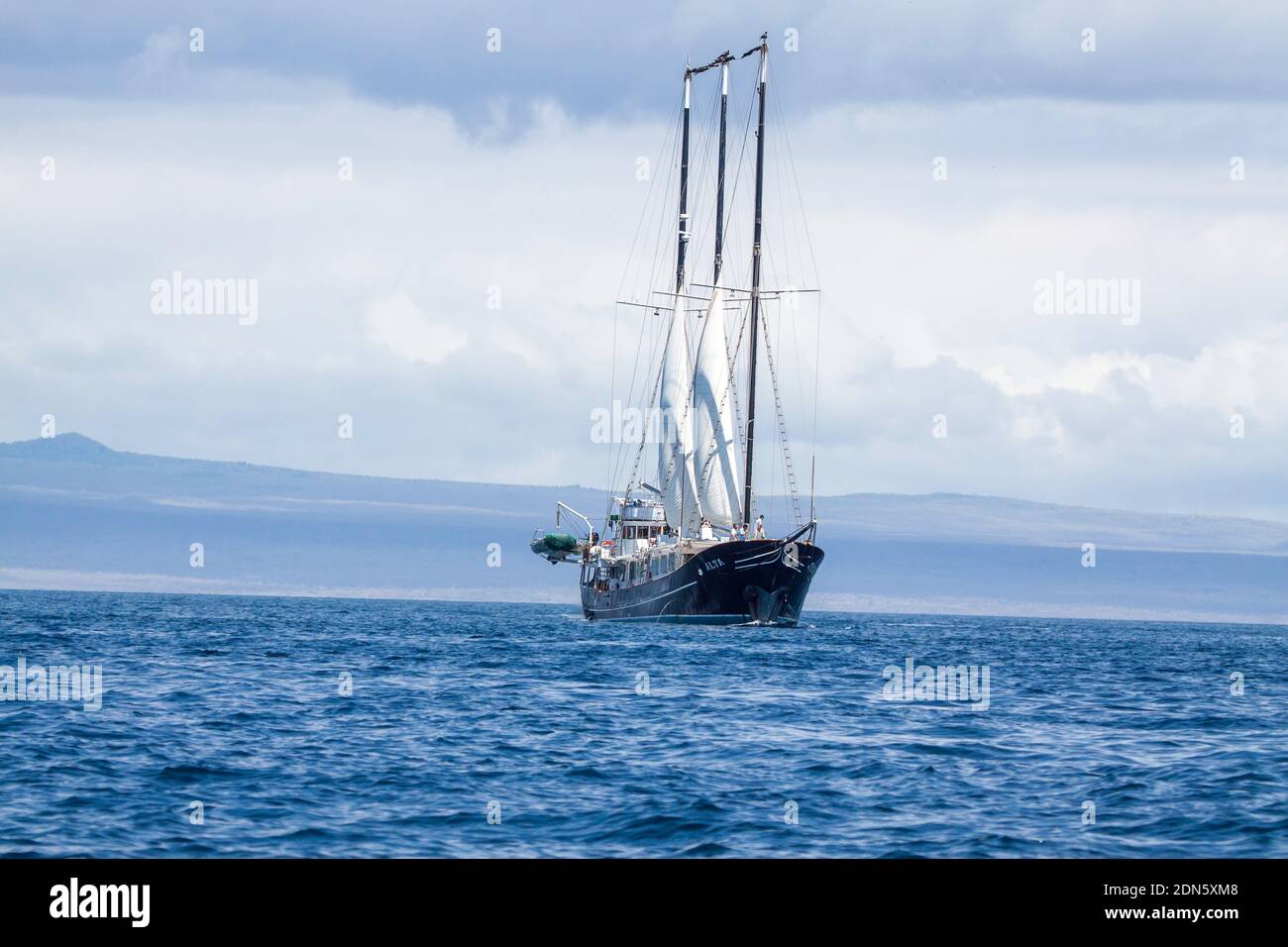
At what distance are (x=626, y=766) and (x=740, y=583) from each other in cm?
6286

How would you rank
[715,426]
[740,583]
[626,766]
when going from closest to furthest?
[626,766]
[740,583]
[715,426]

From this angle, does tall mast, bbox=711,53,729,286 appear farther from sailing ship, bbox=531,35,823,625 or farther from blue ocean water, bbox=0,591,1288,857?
blue ocean water, bbox=0,591,1288,857

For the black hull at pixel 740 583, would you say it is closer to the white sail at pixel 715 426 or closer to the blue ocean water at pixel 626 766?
the white sail at pixel 715 426

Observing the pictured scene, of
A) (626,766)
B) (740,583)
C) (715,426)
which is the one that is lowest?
Answer: (626,766)

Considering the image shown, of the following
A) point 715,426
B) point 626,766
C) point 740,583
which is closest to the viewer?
point 626,766

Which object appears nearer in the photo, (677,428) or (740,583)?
(740,583)

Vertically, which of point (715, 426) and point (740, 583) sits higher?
point (715, 426)

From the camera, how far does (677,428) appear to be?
98.6m

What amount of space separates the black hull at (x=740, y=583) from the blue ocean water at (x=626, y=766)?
125 feet

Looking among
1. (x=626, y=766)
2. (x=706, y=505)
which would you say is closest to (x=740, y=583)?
(x=706, y=505)

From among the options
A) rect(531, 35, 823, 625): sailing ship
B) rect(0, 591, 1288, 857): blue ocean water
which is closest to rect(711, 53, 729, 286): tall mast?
rect(531, 35, 823, 625): sailing ship

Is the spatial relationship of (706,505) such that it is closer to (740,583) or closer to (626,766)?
(740,583)

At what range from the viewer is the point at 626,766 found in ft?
86.2
